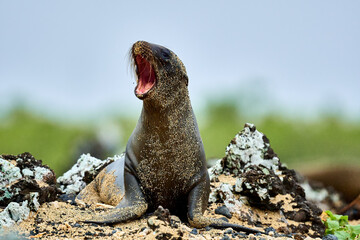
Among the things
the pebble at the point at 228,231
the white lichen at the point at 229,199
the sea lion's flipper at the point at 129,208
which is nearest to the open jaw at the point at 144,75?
the sea lion's flipper at the point at 129,208

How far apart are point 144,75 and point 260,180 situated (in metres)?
2.26

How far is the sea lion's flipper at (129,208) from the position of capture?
14.8ft

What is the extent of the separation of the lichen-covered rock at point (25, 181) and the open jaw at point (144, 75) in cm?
150

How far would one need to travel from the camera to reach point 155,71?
14.8 ft

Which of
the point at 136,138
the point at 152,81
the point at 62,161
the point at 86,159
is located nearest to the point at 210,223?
the point at 136,138

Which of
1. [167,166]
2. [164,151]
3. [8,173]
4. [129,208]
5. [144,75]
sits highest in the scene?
[144,75]

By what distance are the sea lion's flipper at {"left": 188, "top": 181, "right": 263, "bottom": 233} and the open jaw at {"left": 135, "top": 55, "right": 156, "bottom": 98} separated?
4.13ft

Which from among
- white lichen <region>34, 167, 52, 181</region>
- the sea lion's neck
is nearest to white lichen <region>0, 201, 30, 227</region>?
white lichen <region>34, 167, 52, 181</region>

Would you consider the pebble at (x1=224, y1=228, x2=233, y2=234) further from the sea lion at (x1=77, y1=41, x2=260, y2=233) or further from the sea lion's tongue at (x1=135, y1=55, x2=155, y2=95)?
the sea lion's tongue at (x1=135, y1=55, x2=155, y2=95)

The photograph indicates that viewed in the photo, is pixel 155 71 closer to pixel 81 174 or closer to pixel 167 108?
pixel 167 108

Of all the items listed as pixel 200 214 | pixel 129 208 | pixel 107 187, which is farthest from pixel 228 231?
pixel 107 187

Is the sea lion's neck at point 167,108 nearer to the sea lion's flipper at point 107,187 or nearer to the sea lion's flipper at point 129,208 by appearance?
the sea lion's flipper at point 129,208

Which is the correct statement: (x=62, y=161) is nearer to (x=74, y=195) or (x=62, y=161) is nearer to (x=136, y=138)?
(x=74, y=195)

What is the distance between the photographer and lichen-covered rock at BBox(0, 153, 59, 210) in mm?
4551
